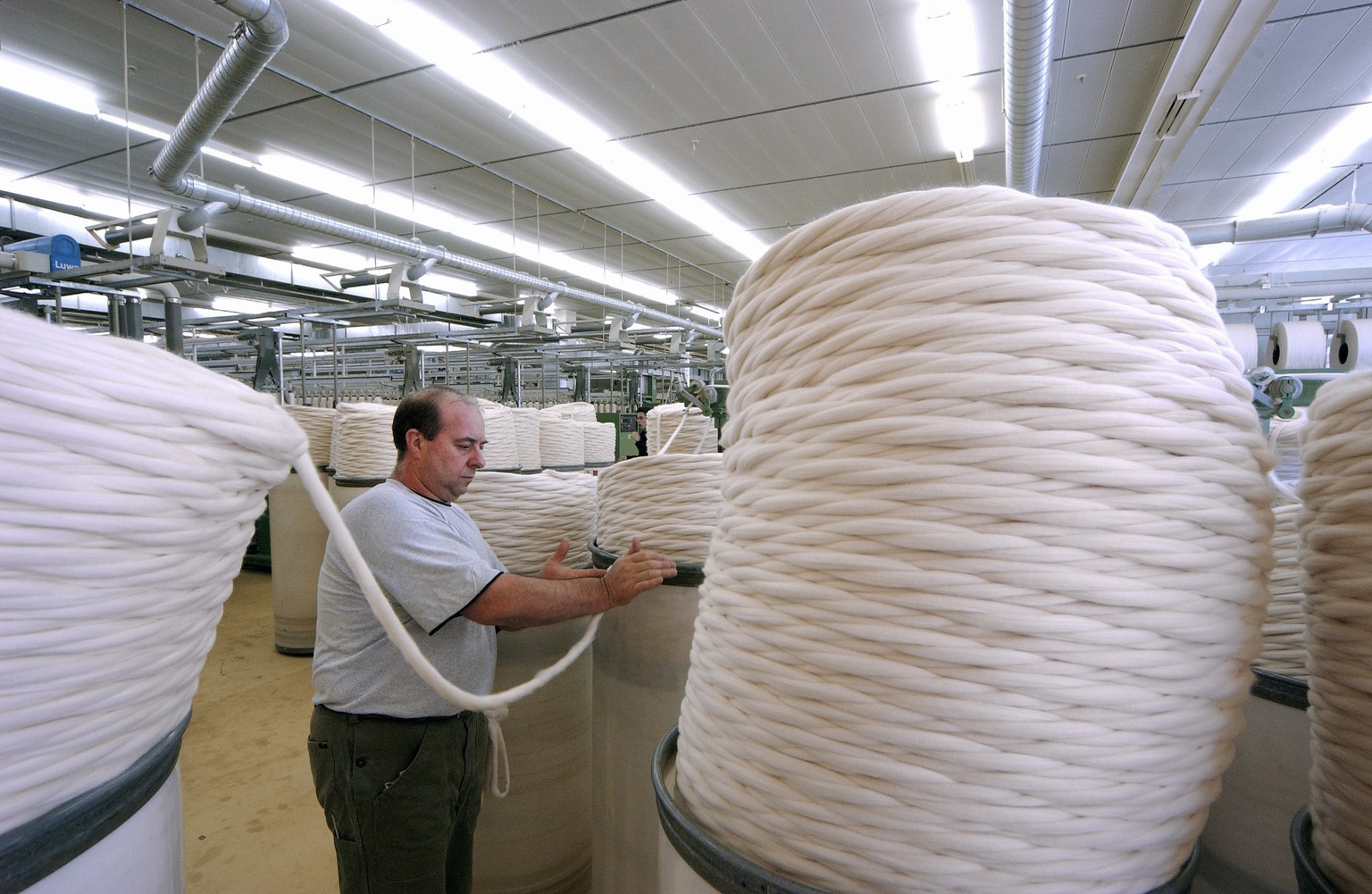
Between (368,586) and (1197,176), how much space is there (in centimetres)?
764

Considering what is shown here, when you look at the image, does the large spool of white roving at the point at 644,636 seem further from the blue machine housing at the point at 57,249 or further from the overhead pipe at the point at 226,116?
the blue machine housing at the point at 57,249

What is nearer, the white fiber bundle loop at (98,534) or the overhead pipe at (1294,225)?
the white fiber bundle loop at (98,534)

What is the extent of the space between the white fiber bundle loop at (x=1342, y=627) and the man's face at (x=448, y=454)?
1.42 metres

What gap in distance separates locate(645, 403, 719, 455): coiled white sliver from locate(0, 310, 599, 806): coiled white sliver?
0.71 metres

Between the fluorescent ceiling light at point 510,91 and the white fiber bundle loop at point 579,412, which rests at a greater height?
the fluorescent ceiling light at point 510,91

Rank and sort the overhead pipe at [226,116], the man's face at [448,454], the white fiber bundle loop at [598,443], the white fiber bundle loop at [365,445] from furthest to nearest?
the white fiber bundle loop at [598,443] → the white fiber bundle loop at [365,445] → the overhead pipe at [226,116] → the man's face at [448,454]

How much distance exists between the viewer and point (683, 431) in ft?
9.02

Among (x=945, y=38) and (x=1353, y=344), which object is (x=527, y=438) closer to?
(x=945, y=38)

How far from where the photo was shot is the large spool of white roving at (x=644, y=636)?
136 centimetres

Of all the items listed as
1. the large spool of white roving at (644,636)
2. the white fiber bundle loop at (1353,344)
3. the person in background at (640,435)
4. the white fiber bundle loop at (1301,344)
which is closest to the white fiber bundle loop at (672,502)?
the large spool of white roving at (644,636)

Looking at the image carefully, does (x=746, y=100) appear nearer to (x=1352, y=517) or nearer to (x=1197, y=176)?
(x=1197, y=176)

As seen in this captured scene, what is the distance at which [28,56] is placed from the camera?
162 inches

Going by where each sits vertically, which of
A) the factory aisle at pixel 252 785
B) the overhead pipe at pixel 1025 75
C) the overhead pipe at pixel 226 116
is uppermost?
the overhead pipe at pixel 1025 75

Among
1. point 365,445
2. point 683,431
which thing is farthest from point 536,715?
point 365,445
